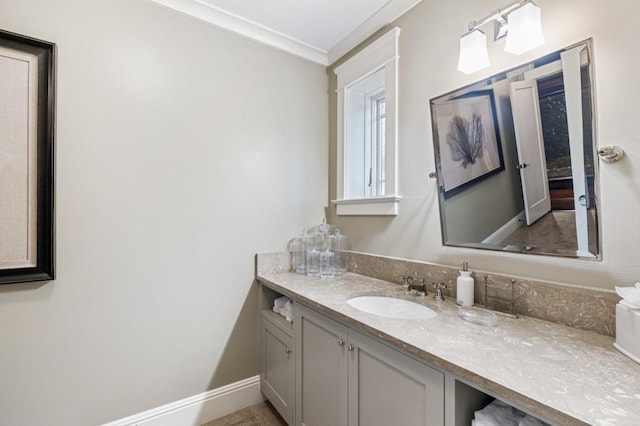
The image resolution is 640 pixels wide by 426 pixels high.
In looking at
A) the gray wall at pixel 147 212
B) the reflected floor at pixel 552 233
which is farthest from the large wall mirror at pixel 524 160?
the gray wall at pixel 147 212

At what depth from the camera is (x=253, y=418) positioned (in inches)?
72.1

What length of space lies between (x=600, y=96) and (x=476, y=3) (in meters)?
0.71

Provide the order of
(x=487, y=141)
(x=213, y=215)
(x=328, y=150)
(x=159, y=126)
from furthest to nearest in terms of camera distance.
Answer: (x=328, y=150) → (x=213, y=215) → (x=159, y=126) → (x=487, y=141)

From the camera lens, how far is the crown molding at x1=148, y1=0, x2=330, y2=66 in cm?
174

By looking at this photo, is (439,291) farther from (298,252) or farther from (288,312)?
(298,252)

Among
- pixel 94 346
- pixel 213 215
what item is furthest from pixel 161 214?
pixel 94 346

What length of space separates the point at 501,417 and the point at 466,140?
1.09 meters

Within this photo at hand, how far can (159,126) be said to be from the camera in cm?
167

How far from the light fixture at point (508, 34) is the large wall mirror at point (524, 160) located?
0.28 ft

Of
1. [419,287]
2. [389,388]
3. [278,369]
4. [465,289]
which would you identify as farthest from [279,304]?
[465,289]

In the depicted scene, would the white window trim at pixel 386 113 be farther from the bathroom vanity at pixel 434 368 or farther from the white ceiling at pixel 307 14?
the bathroom vanity at pixel 434 368

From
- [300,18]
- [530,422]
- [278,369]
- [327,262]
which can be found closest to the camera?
[530,422]

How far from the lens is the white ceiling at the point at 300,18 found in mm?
1745

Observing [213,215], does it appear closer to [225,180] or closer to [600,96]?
[225,180]
